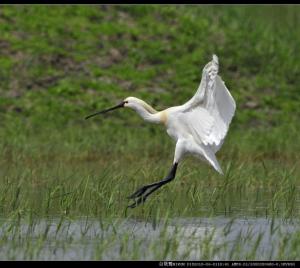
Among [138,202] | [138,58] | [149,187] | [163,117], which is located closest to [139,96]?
[138,58]

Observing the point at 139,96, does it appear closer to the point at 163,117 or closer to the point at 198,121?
the point at 163,117

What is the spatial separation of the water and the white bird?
3.22ft

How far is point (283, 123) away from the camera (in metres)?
17.9

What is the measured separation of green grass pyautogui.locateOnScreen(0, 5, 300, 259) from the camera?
35.6 feet

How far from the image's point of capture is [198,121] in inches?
427

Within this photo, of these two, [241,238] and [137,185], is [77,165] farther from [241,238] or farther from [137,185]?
[241,238]

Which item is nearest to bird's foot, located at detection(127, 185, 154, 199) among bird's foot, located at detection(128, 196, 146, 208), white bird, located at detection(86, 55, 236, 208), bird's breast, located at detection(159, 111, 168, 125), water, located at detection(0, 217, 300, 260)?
white bird, located at detection(86, 55, 236, 208)

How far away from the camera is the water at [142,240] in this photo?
26.5 feet

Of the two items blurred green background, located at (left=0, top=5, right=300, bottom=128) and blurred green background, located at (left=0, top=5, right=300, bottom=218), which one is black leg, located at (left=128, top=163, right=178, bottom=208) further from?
blurred green background, located at (left=0, top=5, right=300, bottom=128)

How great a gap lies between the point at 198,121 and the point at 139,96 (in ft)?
25.4

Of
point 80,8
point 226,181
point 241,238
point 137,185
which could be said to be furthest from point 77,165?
point 80,8

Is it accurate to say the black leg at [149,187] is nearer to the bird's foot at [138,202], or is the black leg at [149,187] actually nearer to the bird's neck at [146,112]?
the bird's foot at [138,202]

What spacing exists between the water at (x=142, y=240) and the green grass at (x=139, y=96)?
14.6 inches

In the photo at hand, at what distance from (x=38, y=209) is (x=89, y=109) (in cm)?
791
